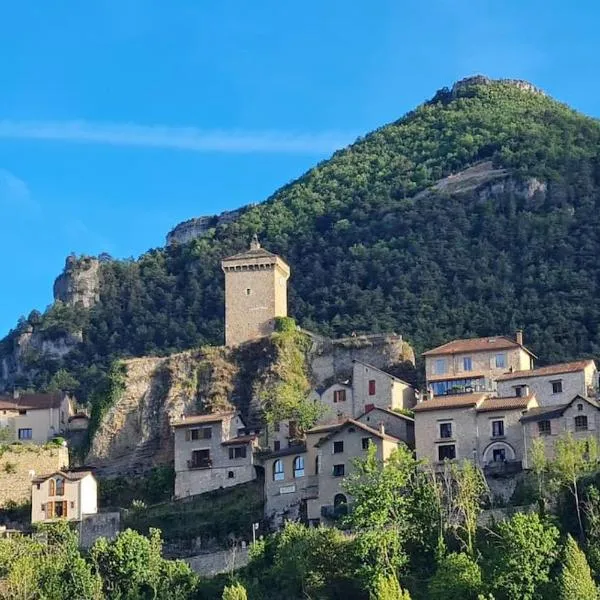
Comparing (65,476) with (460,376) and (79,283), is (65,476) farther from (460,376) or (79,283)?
(79,283)

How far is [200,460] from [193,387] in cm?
874

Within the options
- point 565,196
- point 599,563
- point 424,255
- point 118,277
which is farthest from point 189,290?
point 599,563

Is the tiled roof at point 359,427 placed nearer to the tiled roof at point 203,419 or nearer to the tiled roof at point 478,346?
the tiled roof at point 203,419

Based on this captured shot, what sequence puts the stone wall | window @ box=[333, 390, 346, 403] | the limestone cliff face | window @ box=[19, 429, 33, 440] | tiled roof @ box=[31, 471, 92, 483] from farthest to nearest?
1. window @ box=[19, 429, 33, 440]
2. the limestone cliff face
3. the stone wall
4. window @ box=[333, 390, 346, 403]
5. tiled roof @ box=[31, 471, 92, 483]

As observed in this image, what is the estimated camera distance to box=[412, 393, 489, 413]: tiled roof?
79375mm

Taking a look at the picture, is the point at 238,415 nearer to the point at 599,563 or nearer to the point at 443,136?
the point at 599,563

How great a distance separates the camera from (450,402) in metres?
80.2

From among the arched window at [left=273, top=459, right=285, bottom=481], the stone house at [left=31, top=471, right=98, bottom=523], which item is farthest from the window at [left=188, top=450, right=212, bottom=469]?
the stone house at [left=31, top=471, right=98, bottom=523]

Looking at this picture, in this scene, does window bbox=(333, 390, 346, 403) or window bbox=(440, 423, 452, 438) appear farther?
window bbox=(333, 390, 346, 403)

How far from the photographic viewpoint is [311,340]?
3821 inches

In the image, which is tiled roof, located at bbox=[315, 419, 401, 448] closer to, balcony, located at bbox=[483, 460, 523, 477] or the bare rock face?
balcony, located at bbox=[483, 460, 523, 477]

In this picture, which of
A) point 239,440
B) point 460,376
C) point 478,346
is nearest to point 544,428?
point 460,376

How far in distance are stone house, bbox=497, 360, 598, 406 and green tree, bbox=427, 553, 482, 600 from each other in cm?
1637

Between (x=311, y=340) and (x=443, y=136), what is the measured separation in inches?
2922
